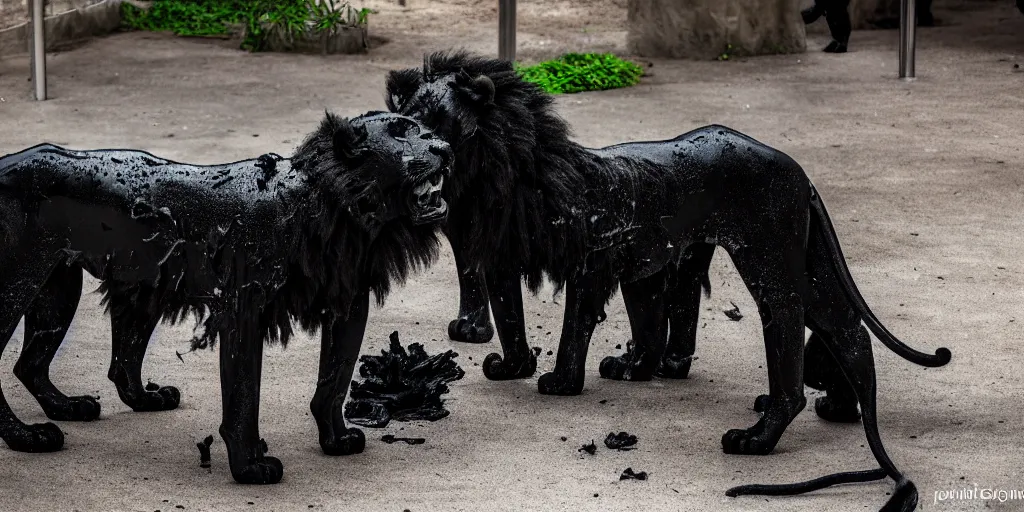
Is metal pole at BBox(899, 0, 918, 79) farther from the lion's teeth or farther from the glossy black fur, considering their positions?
the lion's teeth

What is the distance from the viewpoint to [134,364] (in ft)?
14.8

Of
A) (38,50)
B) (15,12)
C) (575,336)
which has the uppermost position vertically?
(15,12)

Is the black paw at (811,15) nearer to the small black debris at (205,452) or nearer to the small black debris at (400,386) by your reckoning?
the small black debris at (400,386)

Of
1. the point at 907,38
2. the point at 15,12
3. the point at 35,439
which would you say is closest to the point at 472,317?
the point at 35,439

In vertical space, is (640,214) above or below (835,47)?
below

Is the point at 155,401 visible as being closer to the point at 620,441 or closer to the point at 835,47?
the point at 620,441

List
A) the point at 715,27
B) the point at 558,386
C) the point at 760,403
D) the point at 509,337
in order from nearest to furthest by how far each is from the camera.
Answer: the point at 760,403 < the point at 558,386 < the point at 509,337 < the point at 715,27

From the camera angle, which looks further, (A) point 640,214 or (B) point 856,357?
(A) point 640,214

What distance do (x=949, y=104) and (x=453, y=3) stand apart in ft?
20.6

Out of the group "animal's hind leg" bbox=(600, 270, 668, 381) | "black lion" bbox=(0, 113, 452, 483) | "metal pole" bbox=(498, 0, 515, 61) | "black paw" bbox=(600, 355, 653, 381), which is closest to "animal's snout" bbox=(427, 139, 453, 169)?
"black lion" bbox=(0, 113, 452, 483)

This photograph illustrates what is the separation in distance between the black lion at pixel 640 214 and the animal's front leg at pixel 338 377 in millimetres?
455

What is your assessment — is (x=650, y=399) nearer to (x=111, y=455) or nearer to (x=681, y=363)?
(x=681, y=363)

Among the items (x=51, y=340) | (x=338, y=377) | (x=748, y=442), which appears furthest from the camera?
(x=51, y=340)

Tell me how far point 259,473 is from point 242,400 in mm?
219
